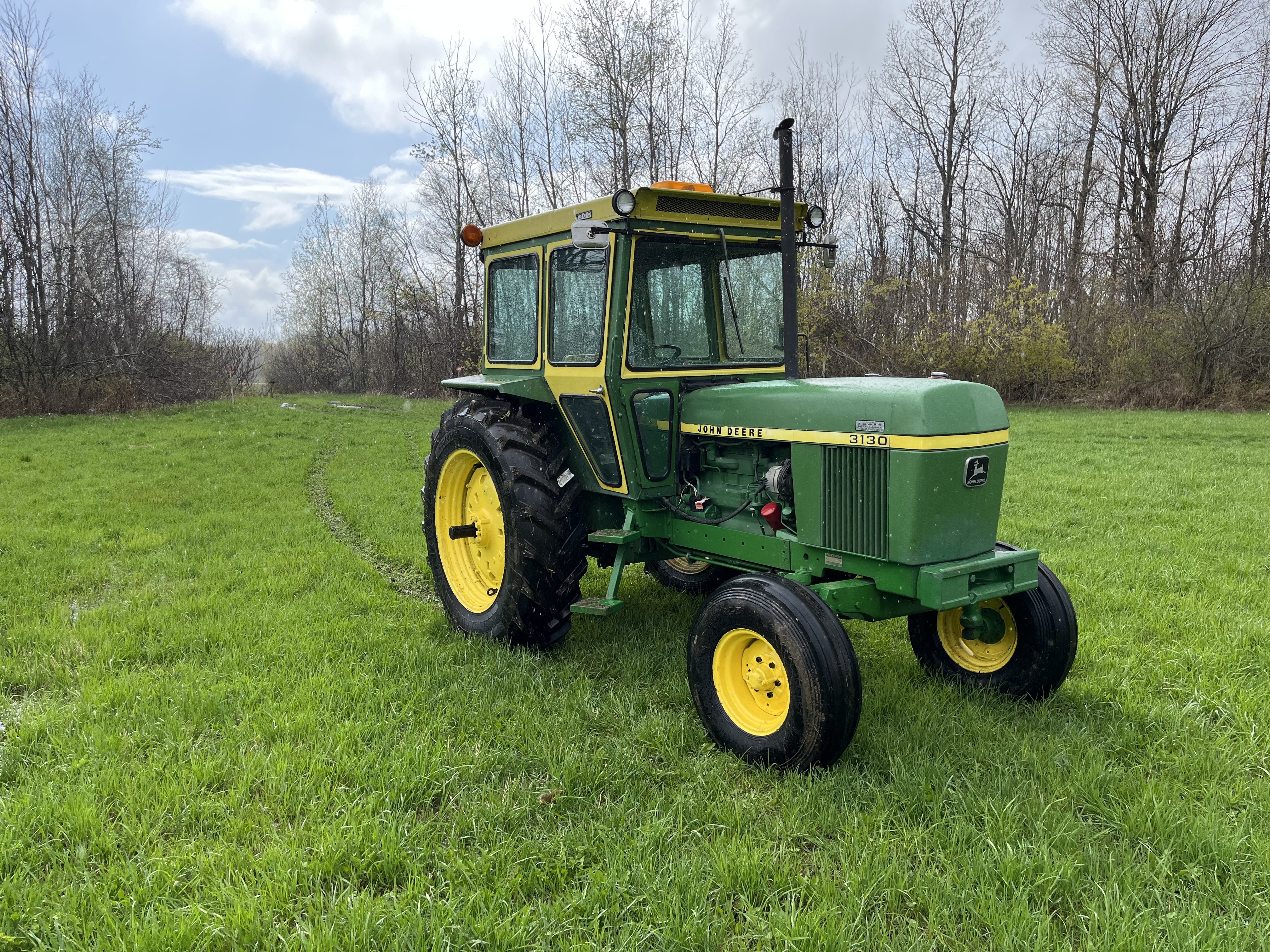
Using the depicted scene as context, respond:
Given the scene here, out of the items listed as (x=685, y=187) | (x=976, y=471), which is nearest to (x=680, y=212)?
(x=685, y=187)

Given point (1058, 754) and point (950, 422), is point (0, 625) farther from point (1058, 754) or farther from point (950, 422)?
point (1058, 754)

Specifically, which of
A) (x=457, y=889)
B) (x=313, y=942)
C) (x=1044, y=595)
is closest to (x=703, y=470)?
(x=1044, y=595)

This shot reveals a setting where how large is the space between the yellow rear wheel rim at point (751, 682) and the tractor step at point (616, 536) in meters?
0.95

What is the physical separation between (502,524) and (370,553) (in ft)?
8.14

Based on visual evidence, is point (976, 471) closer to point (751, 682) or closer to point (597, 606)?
point (751, 682)

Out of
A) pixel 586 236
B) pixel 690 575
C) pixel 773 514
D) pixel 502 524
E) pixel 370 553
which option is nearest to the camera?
pixel 586 236

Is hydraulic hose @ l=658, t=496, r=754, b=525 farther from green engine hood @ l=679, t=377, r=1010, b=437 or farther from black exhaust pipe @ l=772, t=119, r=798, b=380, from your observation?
black exhaust pipe @ l=772, t=119, r=798, b=380

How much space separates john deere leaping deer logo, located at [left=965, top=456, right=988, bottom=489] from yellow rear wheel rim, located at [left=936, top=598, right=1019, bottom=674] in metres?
0.72

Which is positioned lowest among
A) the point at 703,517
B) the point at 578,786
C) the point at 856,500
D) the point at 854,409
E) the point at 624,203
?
the point at 578,786

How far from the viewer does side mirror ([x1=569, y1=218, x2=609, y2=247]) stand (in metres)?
3.56

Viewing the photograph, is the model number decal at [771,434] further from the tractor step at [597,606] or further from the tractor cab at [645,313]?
the tractor step at [597,606]

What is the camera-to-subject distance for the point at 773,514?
12.2 ft

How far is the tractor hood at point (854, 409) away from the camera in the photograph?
10.2 ft

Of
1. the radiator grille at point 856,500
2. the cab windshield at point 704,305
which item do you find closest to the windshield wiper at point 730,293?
the cab windshield at point 704,305
